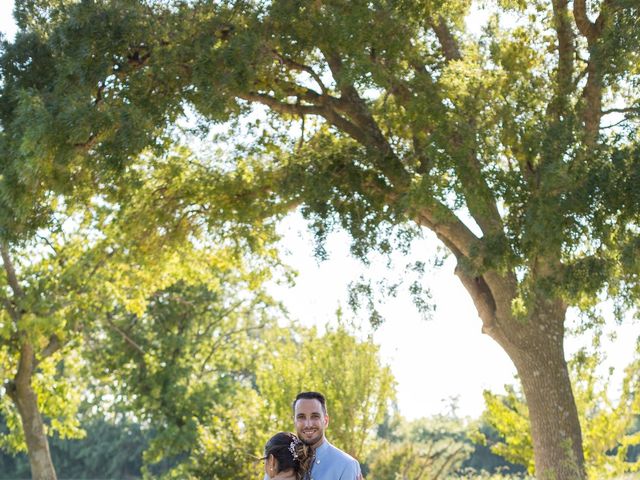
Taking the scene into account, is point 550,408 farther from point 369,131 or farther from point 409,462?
point 409,462

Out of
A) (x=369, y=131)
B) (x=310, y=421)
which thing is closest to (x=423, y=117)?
(x=369, y=131)

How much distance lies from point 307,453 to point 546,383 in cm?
952

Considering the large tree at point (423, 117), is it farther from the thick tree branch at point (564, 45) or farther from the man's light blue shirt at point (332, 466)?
the man's light blue shirt at point (332, 466)

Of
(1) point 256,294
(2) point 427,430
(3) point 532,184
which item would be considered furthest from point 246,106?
(2) point 427,430

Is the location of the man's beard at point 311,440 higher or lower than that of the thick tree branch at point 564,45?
lower

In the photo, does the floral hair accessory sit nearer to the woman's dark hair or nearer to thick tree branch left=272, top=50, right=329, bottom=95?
the woman's dark hair

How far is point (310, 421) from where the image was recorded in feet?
19.4

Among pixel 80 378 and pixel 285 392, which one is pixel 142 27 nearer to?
pixel 285 392

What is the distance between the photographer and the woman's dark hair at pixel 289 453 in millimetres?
5672

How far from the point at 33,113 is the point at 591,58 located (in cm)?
750

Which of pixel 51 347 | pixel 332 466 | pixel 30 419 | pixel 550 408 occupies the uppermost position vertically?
pixel 51 347

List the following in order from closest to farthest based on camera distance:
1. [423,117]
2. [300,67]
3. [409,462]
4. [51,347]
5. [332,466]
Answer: [332,466] → [423,117] → [300,67] → [409,462] → [51,347]

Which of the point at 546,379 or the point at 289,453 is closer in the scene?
the point at 289,453

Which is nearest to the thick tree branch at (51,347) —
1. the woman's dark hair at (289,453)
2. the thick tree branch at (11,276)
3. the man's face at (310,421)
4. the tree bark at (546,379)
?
the thick tree branch at (11,276)
